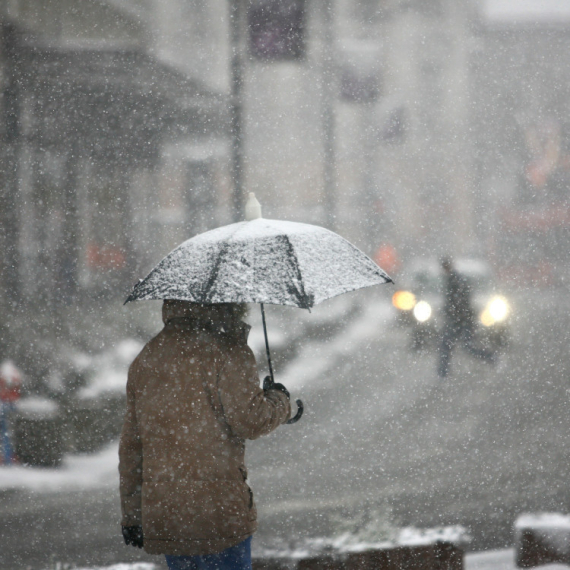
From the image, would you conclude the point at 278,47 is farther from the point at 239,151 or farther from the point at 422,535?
the point at 422,535

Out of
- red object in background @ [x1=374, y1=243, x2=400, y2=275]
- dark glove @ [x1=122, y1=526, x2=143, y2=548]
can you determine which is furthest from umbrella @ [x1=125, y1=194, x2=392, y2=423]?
red object in background @ [x1=374, y1=243, x2=400, y2=275]

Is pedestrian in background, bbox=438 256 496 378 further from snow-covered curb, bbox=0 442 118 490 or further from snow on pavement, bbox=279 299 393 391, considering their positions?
snow-covered curb, bbox=0 442 118 490

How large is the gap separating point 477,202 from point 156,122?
407 inches

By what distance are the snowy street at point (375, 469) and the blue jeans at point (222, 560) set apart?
6.28 feet

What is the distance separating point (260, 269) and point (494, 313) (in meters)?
8.00

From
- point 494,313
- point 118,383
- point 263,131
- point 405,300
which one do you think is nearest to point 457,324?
point 494,313

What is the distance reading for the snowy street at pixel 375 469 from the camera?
4.39 metres

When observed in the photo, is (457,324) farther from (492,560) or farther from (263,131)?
(263,131)

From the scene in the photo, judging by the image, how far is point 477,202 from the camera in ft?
57.8

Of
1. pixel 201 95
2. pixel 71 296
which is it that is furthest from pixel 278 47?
pixel 71 296

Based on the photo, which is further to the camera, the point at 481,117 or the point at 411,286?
the point at 481,117

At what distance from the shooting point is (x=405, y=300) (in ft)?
34.8

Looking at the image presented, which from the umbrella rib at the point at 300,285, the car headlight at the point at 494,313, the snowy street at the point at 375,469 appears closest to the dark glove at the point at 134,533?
the umbrella rib at the point at 300,285

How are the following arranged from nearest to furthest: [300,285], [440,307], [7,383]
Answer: [300,285]
[7,383]
[440,307]
